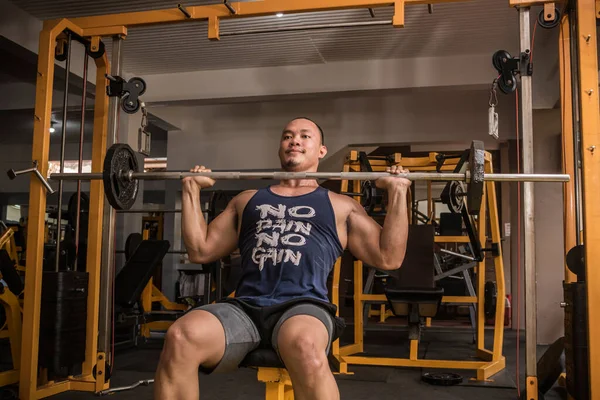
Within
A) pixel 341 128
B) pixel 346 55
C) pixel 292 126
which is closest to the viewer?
pixel 292 126

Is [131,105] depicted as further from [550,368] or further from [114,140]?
[550,368]

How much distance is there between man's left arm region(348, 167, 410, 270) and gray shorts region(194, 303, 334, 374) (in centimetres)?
33

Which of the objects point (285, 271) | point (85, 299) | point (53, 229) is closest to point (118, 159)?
point (285, 271)

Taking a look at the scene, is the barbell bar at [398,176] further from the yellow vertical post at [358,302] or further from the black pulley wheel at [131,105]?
the yellow vertical post at [358,302]

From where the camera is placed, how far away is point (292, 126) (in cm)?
212

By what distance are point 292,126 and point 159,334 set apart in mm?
4103

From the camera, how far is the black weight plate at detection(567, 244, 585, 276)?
2.21 metres

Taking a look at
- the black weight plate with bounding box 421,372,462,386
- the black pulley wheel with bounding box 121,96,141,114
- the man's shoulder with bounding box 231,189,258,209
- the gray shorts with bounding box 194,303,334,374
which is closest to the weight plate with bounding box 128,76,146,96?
Answer: the black pulley wheel with bounding box 121,96,141,114

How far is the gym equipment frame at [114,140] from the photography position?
2148mm

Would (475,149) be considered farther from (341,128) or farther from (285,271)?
(341,128)

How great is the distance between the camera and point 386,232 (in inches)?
76.5

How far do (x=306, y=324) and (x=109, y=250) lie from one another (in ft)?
5.55

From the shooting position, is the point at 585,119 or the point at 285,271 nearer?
the point at 285,271

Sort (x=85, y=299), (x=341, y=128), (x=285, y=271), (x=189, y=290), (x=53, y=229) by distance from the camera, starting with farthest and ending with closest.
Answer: (x=53, y=229) → (x=341, y=128) → (x=189, y=290) → (x=85, y=299) → (x=285, y=271)
